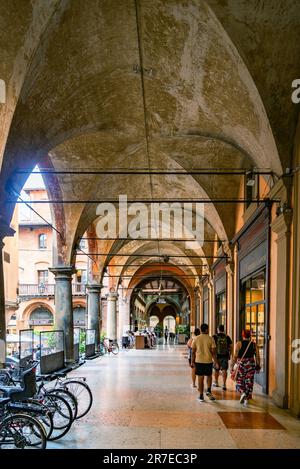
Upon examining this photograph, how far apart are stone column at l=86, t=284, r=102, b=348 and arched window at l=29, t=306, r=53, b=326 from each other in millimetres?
21224

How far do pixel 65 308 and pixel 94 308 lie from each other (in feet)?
23.0

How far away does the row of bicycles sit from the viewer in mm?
5059

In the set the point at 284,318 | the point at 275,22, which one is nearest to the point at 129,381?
the point at 284,318

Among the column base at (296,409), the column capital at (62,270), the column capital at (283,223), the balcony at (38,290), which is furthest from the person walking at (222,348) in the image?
the balcony at (38,290)

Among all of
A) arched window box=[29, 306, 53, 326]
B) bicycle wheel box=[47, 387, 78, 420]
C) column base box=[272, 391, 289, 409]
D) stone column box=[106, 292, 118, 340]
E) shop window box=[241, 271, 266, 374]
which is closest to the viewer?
bicycle wheel box=[47, 387, 78, 420]

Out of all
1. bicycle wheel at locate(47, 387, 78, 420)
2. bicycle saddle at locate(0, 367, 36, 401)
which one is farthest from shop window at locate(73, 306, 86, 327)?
bicycle saddle at locate(0, 367, 36, 401)

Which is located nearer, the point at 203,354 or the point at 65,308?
the point at 203,354

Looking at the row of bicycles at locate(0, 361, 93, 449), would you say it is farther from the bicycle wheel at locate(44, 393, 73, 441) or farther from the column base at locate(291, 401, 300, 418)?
the column base at locate(291, 401, 300, 418)

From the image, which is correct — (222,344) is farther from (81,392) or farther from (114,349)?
(114,349)

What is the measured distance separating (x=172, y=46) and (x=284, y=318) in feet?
16.6

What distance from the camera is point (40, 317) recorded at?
4278 cm

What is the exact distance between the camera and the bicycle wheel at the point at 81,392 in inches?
287

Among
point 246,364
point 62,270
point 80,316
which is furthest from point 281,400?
point 80,316
